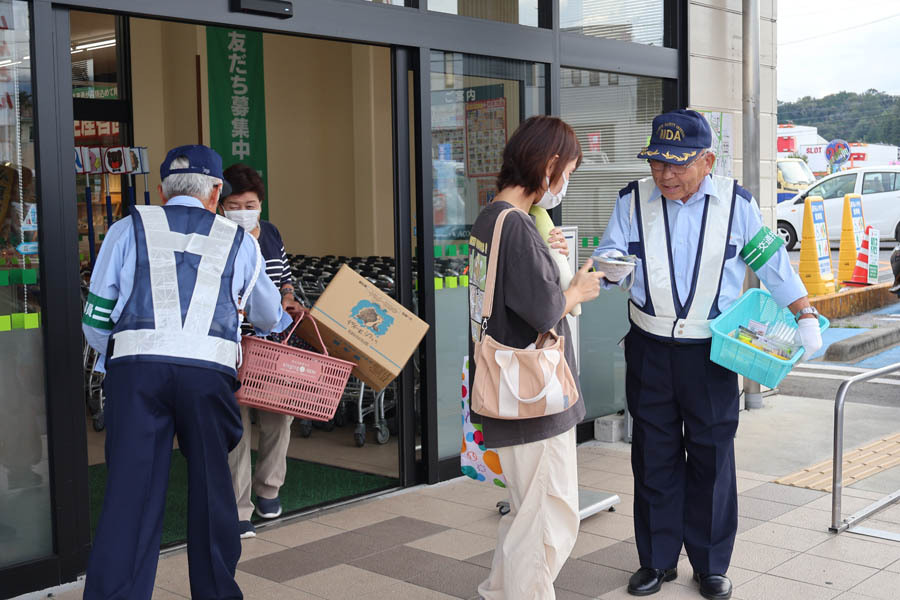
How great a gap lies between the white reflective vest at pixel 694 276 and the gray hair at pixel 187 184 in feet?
5.52

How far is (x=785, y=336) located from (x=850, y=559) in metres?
1.07

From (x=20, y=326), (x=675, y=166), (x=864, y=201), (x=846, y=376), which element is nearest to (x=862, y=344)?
(x=846, y=376)

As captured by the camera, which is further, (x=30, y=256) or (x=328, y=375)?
(x=328, y=375)

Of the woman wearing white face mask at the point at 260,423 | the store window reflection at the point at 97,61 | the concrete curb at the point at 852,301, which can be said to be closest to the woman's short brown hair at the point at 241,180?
the woman wearing white face mask at the point at 260,423

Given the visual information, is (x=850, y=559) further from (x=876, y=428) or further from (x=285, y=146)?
(x=285, y=146)

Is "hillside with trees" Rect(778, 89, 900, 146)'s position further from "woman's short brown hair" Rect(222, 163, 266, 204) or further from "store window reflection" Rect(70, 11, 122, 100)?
"woman's short brown hair" Rect(222, 163, 266, 204)

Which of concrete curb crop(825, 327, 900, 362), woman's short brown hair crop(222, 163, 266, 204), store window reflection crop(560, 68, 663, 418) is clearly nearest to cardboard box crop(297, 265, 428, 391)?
woman's short brown hair crop(222, 163, 266, 204)

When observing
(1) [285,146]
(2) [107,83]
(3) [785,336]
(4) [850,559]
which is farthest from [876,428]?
(2) [107,83]

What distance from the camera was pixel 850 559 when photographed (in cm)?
413

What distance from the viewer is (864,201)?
19.6 m

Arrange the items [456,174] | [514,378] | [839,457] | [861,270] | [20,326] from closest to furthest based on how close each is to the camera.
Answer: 1. [514,378]
2. [20,326]
3. [839,457]
4. [456,174]
5. [861,270]

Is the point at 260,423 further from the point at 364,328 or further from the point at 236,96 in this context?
the point at 236,96

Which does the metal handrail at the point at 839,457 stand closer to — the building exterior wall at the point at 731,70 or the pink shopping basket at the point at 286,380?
the pink shopping basket at the point at 286,380

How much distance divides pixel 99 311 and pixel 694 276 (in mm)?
2163
